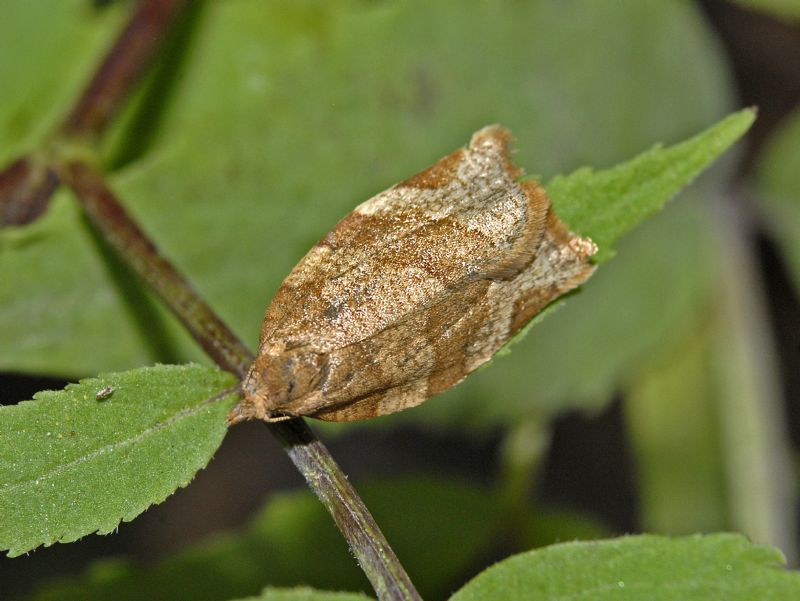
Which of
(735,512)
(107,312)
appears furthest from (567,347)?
(107,312)

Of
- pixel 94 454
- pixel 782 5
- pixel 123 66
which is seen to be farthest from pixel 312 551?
pixel 782 5

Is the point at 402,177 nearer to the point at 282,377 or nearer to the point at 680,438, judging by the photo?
the point at 282,377

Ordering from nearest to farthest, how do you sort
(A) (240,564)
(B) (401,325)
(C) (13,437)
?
1. (C) (13,437)
2. (B) (401,325)
3. (A) (240,564)

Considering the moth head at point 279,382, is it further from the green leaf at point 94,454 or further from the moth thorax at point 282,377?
the green leaf at point 94,454

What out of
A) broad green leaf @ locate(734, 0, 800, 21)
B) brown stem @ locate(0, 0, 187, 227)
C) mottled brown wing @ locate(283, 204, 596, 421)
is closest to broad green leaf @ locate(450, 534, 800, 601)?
mottled brown wing @ locate(283, 204, 596, 421)

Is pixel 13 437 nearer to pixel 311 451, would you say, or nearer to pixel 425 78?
pixel 311 451

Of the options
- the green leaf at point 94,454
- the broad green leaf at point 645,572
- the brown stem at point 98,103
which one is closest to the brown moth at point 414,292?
the green leaf at point 94,454
